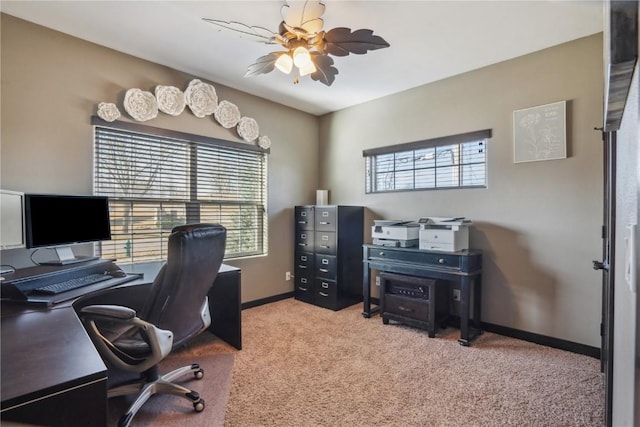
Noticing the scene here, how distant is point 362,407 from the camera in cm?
191

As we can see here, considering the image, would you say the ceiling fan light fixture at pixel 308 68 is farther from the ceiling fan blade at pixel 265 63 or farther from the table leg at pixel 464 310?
the table leg at pixel 464 310

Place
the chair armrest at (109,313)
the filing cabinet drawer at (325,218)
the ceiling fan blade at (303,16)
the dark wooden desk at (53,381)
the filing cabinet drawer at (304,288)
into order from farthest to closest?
the filing cabinet drawer at (304,288) < the filing cabinet drawer at (325,218) < the ceiling fan blade at (303,16) < the chair armrest at (109,313) < the dark wooden desk at (53,381)

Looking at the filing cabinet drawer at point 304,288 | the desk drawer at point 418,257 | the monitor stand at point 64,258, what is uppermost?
the monitor stand at point 64,258

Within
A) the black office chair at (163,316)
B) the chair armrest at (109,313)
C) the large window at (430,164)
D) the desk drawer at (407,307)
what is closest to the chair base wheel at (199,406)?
the black office chair at (163,316)

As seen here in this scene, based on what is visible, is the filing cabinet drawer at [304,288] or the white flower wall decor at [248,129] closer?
the white flower wall decor at [248,129]

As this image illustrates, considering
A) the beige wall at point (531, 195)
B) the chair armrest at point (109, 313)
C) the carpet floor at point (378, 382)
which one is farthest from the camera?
the beige wall at point (531, 195)

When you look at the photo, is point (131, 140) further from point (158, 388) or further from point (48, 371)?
point (48, 371)

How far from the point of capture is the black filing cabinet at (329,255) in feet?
12.4

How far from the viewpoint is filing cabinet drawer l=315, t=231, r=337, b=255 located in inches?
150

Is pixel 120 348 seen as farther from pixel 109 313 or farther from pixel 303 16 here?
pixel 303 16

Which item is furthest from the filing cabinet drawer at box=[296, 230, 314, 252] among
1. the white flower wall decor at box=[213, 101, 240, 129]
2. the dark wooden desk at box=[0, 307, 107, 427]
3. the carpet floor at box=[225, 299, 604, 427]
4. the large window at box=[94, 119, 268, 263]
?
the dark wooden desk at box=[0, 307, 107, 427]

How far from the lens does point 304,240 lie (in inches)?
163

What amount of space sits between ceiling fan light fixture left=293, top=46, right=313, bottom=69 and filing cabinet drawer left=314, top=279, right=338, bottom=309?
247cm

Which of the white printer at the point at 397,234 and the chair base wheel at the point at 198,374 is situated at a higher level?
the white printer at the point at 397,234
